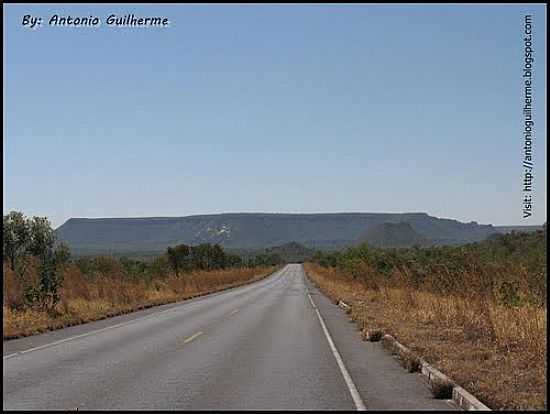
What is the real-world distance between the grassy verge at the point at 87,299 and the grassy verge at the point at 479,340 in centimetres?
926

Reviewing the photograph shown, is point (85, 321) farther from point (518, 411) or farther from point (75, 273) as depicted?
point (518, 411)

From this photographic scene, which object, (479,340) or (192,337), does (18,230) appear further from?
(479,340)

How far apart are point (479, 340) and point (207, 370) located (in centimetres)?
599

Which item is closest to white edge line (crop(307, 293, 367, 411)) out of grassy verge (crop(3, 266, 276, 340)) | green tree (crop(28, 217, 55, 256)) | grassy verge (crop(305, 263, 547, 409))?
grassy verge (crop(305, 263, 547, 409))

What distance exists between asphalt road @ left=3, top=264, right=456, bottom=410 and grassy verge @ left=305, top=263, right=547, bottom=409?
702 millimetres

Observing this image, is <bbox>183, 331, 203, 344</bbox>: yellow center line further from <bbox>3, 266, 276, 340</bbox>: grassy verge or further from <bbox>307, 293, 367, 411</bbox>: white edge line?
<bbox>3, 266, 276, 340</bbox>: grassy verge

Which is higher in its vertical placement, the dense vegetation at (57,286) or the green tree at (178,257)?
the green tree at (178,257)

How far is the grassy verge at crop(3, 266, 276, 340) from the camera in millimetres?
25297

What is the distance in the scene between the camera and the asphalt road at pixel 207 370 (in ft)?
37.6

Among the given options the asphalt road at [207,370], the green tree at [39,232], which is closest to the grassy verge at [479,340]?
the asphalt road at [207,370]

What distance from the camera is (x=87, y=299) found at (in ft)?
117

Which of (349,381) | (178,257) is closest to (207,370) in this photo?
(349,381)

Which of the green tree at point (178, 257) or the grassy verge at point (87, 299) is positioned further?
the green tree at point (178, 257)

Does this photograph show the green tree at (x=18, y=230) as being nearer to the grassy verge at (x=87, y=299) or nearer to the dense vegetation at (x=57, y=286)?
the dense vegetation at (x=57, y=286)
